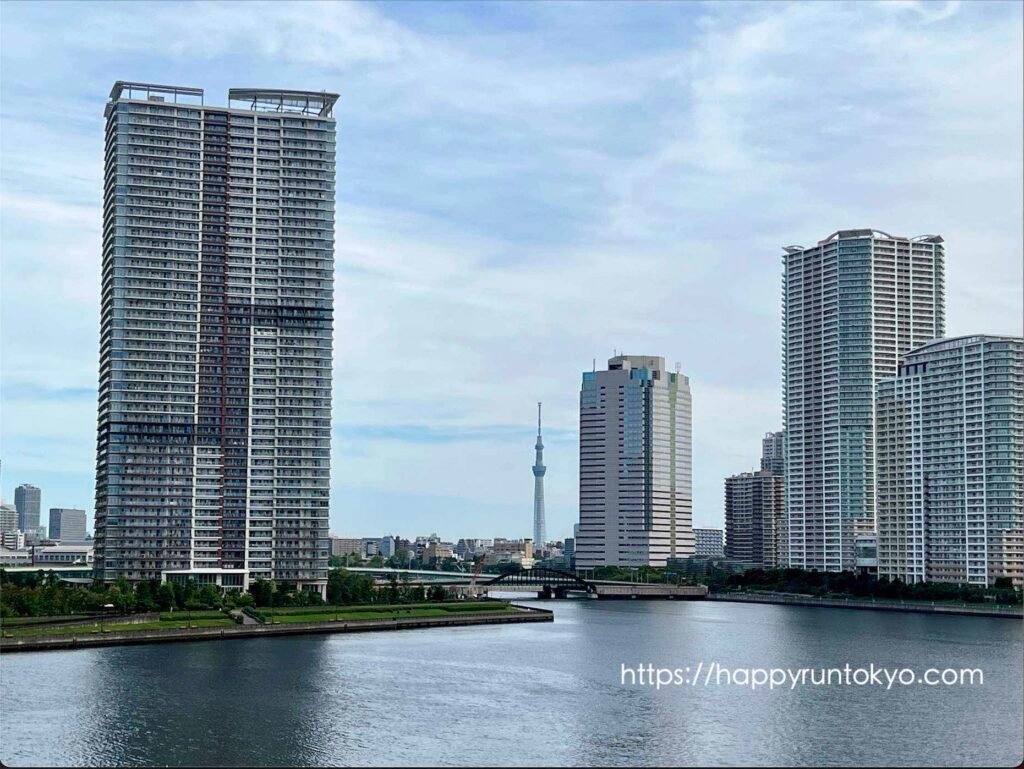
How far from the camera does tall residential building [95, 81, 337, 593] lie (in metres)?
151

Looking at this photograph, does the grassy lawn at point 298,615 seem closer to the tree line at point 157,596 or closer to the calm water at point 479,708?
the tree line at point 157,596

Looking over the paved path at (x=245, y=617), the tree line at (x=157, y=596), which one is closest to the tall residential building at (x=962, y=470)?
the tree line at (x=157, y=596)

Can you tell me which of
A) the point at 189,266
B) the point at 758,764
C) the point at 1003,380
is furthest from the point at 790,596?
the point at 758,764

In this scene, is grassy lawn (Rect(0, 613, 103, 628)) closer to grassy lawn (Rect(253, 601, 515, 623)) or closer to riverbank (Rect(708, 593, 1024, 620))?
grassy lawn (Rect(253, 601, 515, 623))

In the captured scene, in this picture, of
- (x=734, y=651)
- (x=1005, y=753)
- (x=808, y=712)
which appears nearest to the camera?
(x=1005, y=753)

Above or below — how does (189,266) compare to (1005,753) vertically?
above

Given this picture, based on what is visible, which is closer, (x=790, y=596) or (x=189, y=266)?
(x=189, y=266)

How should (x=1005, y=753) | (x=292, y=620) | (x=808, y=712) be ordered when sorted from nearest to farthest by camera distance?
(x=1005, y=753)
(x=808, y=712)
(x=292, y=620)

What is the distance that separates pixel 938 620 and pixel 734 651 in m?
55.3

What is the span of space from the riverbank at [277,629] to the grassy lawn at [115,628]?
589 mm

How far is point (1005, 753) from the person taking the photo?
61.0 m

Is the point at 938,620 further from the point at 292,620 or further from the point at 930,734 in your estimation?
the point at 930,734

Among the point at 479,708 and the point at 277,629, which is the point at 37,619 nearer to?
the point at 277,629

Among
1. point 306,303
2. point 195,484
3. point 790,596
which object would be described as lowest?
point 790,596
